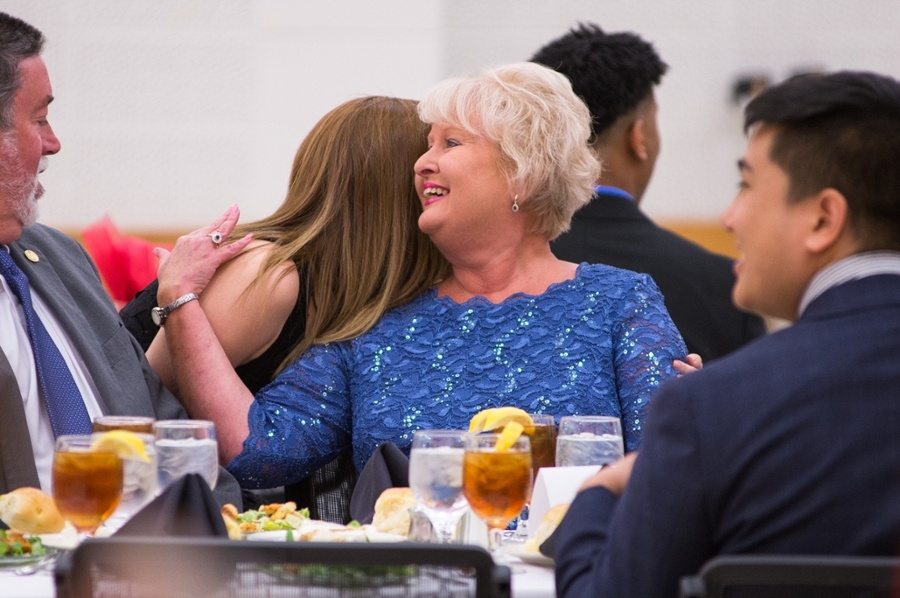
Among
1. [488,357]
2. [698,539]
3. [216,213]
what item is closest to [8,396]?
[488,357]

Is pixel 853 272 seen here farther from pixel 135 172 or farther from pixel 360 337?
pixel 135 172

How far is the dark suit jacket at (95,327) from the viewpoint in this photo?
2473 mm

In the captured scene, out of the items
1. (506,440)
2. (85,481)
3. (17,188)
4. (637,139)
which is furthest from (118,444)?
(637,139)

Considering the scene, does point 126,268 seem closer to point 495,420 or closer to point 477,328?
point 477,328

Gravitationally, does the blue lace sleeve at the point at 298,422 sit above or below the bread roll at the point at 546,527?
below

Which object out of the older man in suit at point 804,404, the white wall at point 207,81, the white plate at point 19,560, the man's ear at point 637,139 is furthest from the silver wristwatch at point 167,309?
the white wall at point 207,81

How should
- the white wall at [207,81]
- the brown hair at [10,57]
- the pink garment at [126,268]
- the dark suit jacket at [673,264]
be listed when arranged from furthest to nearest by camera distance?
the white wall at [207,81], the pink garment at [126,268], the dark suit jacket at [673,264], the brown hair at [10,57]

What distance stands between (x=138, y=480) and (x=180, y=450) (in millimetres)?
107

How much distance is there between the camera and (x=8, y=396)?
7.10 feet

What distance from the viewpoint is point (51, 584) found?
1.42 meters

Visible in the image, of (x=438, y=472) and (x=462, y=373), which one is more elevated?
(x=438, y=472)

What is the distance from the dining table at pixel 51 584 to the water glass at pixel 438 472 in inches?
5.7

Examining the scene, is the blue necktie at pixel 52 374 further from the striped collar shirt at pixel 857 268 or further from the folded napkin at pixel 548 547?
the striped collar shirt at pixel 857 268

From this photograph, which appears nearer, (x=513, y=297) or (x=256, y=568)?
(x=256, y=568)
